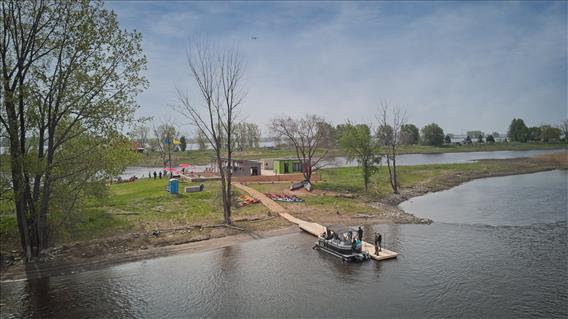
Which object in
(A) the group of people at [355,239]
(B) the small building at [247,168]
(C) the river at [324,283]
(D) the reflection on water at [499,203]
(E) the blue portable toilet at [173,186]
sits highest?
(B) the small building at [247,168]

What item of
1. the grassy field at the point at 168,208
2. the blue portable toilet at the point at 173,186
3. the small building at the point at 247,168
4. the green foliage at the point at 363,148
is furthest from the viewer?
the small building at the point at 247,168

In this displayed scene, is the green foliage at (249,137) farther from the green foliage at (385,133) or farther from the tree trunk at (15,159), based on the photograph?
the tree trunk at (15,159)

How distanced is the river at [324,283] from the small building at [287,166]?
106 ft

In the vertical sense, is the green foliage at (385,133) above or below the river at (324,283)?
above

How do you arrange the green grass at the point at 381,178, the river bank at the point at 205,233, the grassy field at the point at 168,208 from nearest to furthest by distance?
1. the river bank at the point at 205,233
2. the grassy field at the point at 168,208
3. the green grass at the point at 381,178

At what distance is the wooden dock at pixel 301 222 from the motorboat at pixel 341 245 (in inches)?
51.6

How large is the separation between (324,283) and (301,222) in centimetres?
1561

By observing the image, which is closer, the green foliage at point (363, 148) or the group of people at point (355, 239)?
the group of people at point (355, 239)

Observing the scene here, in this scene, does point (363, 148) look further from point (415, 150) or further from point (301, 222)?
point (415, 150)

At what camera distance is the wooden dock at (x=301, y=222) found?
29.9m

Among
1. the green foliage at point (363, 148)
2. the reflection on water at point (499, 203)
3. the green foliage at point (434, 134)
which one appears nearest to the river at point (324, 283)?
the reflection on water at point (499, 203)

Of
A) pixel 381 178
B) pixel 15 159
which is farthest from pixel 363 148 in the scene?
pixel 15 159

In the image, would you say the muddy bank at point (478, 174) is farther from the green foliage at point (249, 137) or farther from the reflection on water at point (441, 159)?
the green foliage at point (249, 137)

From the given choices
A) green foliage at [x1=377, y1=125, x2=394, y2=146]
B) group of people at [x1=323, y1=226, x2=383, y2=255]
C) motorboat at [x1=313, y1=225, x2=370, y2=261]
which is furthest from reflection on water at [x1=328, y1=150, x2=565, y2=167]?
group of people at [x1=323, y1=226, x2=383, y2=255]
